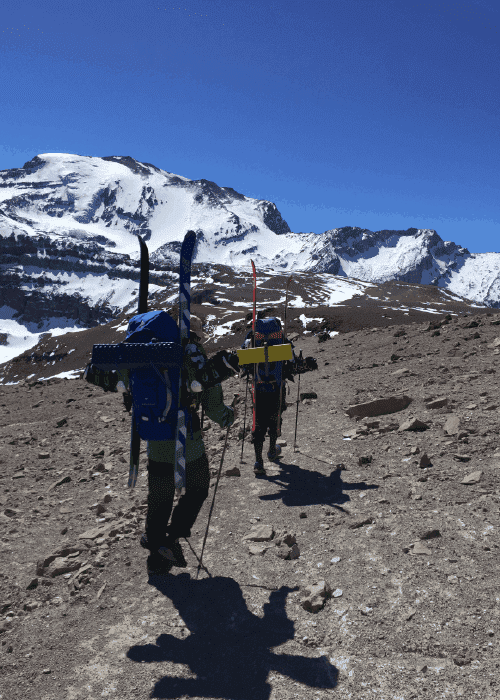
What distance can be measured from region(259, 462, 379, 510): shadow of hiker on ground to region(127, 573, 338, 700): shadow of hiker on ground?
212cm

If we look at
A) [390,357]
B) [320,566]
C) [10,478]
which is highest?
[390,357]

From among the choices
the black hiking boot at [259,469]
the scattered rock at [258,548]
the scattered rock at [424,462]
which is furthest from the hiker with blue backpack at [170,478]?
the scattered rock at [424,462]

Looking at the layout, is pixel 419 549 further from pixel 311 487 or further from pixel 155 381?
pixel 155 381

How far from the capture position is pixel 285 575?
481 centimetres

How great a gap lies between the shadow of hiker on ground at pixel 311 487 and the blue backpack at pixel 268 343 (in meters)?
1.63

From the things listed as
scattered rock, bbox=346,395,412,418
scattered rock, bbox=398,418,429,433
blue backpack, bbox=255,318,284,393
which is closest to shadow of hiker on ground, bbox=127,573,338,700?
blue backpack, bbox=255,318,284,393

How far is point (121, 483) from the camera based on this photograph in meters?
7.98

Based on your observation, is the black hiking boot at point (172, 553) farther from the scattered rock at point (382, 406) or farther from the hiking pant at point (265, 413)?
the scattered rock at point (382, 406)

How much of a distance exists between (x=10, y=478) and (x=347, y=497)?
6346mm

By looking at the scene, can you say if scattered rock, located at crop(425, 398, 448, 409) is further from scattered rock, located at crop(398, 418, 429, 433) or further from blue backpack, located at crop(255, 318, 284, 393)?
blue backpack, located at crop(255, 318, 284, 393)

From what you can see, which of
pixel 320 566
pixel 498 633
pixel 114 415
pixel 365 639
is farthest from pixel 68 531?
pixel 114 415

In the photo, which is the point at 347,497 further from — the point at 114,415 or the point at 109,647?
the point at 114,415

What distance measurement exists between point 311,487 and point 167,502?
10.1 feet

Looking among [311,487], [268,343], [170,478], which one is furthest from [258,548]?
[268,343]
